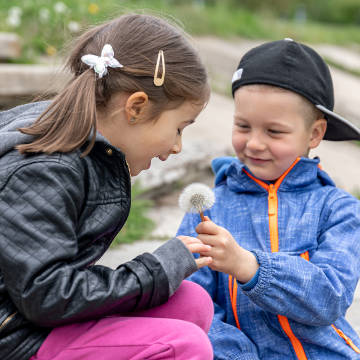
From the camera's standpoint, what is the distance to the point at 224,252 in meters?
1.64

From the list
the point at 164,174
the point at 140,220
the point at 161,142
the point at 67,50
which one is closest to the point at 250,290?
the point at 161,142

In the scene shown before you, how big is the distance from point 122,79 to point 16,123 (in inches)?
11.8

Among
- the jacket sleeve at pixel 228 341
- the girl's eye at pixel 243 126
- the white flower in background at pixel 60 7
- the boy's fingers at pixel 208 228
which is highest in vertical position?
the girl's eye at pixel 243 126

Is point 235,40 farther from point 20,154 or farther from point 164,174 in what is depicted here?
point 20,154

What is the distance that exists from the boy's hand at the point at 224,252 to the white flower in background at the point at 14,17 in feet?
12.2

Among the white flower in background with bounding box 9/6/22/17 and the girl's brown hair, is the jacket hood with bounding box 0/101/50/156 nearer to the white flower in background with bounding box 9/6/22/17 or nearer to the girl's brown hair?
the girl's brown hair

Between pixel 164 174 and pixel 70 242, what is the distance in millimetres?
2290

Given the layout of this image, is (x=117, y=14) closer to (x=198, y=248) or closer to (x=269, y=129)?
(x=269, y=129)

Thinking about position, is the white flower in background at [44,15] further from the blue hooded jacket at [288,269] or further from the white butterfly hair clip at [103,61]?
the white butterfly hair clip at [103,61]

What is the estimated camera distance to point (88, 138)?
1474 mm

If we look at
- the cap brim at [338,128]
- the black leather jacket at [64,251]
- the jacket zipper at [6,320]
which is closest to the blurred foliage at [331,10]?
the cap brim at [338,128]

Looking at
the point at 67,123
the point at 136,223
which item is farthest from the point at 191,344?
the point at 136,223

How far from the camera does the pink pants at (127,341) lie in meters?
1.45

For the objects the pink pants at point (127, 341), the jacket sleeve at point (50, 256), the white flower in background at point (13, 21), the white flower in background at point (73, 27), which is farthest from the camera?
the white flower in background at point (13, 21)
